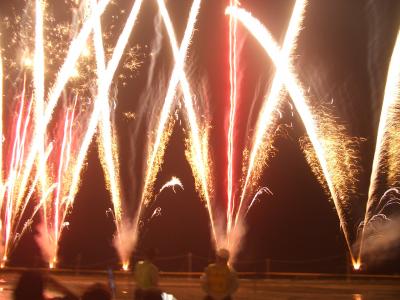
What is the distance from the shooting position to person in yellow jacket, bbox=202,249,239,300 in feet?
25.5

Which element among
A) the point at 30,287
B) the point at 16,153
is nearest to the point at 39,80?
the point at 16,153

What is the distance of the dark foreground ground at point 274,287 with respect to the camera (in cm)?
1567

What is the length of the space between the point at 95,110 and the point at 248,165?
21.9 ft

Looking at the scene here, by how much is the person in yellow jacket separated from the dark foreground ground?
7.10m

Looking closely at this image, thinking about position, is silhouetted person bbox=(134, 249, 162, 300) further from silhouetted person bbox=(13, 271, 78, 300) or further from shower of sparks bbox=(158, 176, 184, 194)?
shower of sparks bbox=(158, 176, 184, 194)

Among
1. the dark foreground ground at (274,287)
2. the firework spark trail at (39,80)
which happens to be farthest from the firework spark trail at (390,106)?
the firework spark trail at (39,80)

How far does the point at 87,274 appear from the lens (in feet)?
71.9

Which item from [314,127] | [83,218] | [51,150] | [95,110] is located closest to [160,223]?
[83,218]

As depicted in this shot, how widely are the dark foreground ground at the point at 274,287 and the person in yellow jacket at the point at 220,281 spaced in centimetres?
710

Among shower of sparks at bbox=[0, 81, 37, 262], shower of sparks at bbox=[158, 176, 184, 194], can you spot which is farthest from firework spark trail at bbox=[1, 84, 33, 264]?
shower of sparks at bbox=[158, 176, 184, 194]

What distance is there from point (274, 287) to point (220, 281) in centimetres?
1094

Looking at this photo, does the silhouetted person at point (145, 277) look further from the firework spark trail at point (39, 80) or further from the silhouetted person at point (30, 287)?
the firework spark trail at point (39, 80)

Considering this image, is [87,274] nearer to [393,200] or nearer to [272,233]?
[272,233]

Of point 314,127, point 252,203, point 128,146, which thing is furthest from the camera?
point 128,146
